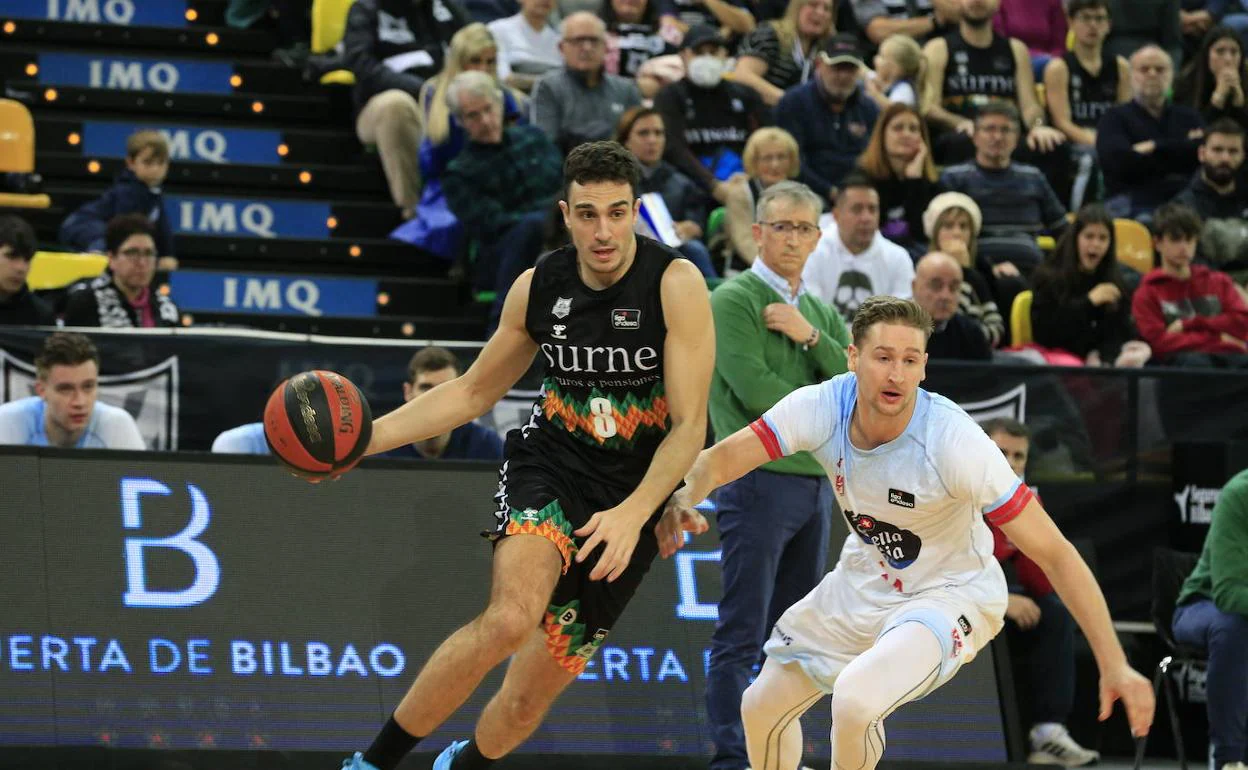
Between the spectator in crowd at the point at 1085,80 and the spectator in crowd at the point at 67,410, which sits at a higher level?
the spectator in crowd at the point at 1085,80

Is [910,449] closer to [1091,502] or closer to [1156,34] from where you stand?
[1091,502]

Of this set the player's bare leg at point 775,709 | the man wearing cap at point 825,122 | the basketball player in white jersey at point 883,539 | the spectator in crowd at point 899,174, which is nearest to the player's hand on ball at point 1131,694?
the basketball player in white jersey at point 883,539

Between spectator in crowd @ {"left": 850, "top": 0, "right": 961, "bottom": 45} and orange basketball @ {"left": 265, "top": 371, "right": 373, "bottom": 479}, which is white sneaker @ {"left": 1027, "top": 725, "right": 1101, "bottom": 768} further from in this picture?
spectator in crowd @ {"left": 850, "top": 0, "right": 961, "bottom": 45}

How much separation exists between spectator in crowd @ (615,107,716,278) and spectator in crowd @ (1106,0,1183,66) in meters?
5.23

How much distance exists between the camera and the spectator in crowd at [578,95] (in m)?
11.7

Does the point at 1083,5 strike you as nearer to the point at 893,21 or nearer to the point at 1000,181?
the point at 893,21

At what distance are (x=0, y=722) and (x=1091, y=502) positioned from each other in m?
5.64

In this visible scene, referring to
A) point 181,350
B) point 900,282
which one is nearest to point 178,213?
point 181,350

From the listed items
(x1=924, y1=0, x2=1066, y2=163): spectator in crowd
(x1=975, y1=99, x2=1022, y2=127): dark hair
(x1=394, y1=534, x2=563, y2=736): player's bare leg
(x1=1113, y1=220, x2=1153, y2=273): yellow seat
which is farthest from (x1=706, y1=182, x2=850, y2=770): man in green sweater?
(x1=924, y1=0, x2=1066, y2=163): spectator in crowd

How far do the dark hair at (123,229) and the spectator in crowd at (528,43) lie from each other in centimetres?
364

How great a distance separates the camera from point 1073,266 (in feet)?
35.4

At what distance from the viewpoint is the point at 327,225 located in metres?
12.6

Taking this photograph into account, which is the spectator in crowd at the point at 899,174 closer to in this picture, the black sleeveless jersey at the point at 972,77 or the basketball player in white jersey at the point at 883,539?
the black sleeveless jersey at the point at 972,77

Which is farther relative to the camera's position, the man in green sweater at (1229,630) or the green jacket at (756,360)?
the man in green sweater at (1229,630)
